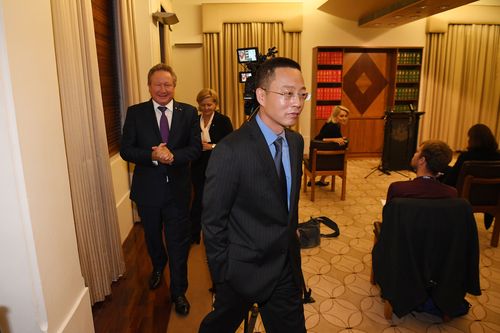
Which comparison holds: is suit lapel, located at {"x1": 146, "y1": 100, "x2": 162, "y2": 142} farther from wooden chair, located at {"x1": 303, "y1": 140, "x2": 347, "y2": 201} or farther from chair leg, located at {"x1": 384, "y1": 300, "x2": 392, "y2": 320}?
wooden chair, located at {"x1": 303, "y1": 140, "x2": 347, "y2": 201}

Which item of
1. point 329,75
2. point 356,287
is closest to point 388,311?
point 356,287

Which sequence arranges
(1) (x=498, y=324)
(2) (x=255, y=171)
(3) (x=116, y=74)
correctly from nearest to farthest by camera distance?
(2) (x=255, y=171) → (1) (x=498, y=324) → (3) (x=116, y=74)

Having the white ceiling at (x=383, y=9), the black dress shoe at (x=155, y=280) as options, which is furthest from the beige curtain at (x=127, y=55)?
the white ceiling at (x=383, y=9)

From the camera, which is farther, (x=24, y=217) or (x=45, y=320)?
(x=45, y=320)

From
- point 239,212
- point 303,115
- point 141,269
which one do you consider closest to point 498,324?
point 239,212

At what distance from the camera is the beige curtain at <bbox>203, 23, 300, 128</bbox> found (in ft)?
24.9

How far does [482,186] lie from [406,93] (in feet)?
17.1

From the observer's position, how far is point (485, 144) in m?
3.53

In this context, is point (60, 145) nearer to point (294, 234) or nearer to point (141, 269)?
point (294, 234)

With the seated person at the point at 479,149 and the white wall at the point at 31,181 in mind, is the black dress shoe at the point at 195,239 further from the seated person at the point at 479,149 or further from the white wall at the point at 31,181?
the seated person at the point at 479,149

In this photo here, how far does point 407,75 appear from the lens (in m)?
7.98

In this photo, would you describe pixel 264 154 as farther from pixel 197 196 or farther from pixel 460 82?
pixel 460 82

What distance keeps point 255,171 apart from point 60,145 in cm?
113

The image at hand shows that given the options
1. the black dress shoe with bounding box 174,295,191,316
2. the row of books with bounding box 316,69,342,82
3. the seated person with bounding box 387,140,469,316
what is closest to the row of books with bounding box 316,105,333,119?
the row of books with bounding box 316,69,342,82
